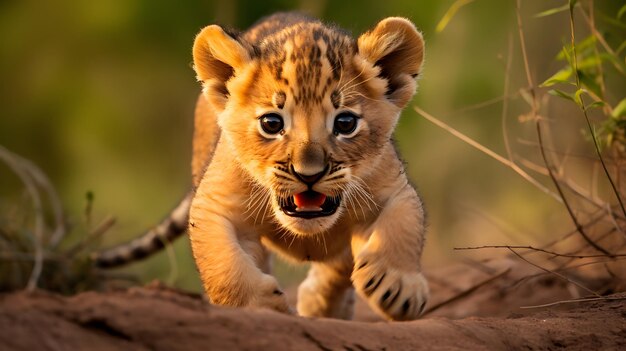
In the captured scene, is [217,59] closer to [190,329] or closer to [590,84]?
[590,84]

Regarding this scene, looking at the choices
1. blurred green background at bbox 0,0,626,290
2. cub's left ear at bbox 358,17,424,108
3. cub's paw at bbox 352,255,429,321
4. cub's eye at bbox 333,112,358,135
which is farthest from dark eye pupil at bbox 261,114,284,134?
blurred green background at bbox 0,0,626,290

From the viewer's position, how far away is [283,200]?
171 inches

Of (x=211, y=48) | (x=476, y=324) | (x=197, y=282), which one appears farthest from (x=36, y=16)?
(x=476, y=324)

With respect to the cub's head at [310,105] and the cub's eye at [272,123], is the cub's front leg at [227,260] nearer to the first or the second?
the cub's head at [310,105]

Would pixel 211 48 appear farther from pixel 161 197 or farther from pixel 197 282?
pixel 161 197

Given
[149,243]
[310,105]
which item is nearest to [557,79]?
[310,105]

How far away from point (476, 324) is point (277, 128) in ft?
4.17

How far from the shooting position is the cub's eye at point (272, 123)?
14.3 feet

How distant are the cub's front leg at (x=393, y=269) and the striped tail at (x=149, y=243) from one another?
8.99ft

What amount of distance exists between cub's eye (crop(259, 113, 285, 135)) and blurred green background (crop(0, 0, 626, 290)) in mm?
5869

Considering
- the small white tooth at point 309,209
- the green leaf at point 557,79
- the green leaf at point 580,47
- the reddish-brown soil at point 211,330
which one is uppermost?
the green leaf at point 580,47

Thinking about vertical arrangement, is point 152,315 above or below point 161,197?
above

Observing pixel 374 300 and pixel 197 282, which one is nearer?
pixel 374 300

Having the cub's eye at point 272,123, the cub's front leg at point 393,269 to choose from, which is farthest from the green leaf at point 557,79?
the cub's eye at point 272,123
